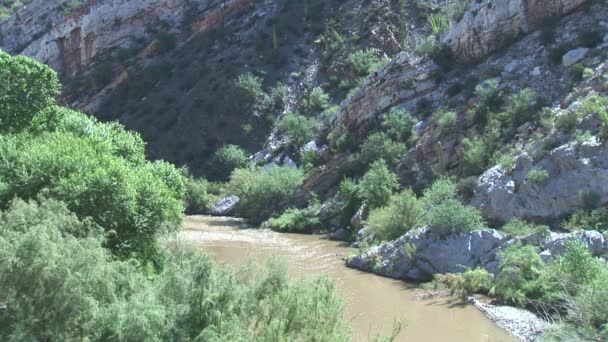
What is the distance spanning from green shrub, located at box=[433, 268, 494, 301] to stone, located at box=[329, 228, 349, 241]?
45.5ft

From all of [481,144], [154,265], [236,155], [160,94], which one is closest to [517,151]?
[481,144]

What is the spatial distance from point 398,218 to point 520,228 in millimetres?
6836

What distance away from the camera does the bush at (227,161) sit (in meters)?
57.7

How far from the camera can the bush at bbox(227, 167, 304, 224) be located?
46.2m

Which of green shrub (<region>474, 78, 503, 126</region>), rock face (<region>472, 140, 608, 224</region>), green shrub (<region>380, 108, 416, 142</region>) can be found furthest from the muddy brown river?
green shrub (<region>474, 78, 503, 126</region>)

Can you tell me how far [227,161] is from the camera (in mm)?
57812

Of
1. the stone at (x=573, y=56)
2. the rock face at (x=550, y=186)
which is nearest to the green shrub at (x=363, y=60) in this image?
the stone at (x=573, y=56)

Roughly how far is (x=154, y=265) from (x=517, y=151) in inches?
762

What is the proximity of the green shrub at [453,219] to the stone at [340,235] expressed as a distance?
10658mm

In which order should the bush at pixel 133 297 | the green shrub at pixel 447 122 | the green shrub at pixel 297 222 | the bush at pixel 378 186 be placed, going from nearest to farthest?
the bush at pixel 133 297 < the bush at pixel 378 186 < the green shrub at pixel 447 122 < the green shrub at pixel 297 222

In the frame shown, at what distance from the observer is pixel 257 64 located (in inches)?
2635

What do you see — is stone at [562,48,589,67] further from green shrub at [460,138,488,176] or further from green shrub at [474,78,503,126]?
green shrub at [460,138,488,176]

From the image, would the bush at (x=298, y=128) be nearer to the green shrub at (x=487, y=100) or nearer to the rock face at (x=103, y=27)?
the green shrub at (x=487, y=100)

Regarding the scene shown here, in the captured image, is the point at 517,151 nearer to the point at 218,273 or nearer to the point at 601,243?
the point at 601,243
